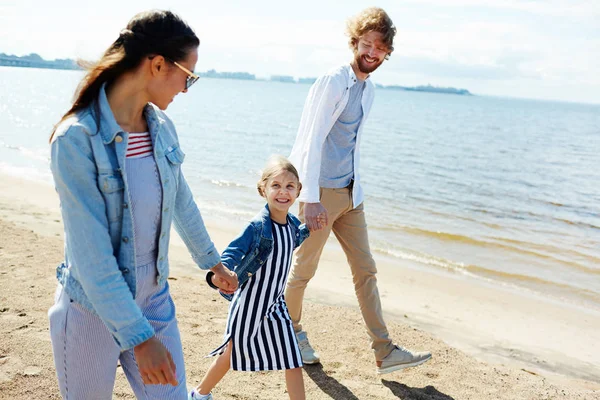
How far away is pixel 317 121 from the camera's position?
4.18 meters

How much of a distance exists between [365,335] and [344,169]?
177 cm

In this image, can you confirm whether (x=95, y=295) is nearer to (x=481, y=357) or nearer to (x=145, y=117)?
(x=145, y=117)

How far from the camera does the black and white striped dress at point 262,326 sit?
3.50 meters

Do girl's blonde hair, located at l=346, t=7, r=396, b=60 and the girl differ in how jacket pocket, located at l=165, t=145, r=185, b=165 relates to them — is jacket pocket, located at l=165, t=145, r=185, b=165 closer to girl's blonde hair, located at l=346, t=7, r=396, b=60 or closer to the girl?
the girl

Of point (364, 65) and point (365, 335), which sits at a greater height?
point (364, 65)

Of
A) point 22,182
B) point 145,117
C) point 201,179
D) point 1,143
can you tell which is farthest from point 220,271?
point 1,143

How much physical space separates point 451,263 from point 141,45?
8.56 m

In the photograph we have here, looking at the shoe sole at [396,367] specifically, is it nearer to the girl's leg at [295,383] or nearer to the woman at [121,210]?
the girl's leg at [295,383]

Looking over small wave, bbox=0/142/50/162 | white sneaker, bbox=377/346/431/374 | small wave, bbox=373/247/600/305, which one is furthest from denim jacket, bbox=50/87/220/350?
small wave, bbox=0/142/50/162

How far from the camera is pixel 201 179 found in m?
16.6

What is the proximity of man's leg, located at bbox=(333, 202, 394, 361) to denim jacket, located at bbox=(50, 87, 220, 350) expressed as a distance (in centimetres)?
252

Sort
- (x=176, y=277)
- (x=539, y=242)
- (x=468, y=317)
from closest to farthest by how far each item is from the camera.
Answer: (x=176, y=277) < (x=468, y=317) < (x=539, y=242)

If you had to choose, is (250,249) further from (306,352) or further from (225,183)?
(225,183)

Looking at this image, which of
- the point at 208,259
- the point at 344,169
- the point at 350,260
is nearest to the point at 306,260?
the point at 350,260
